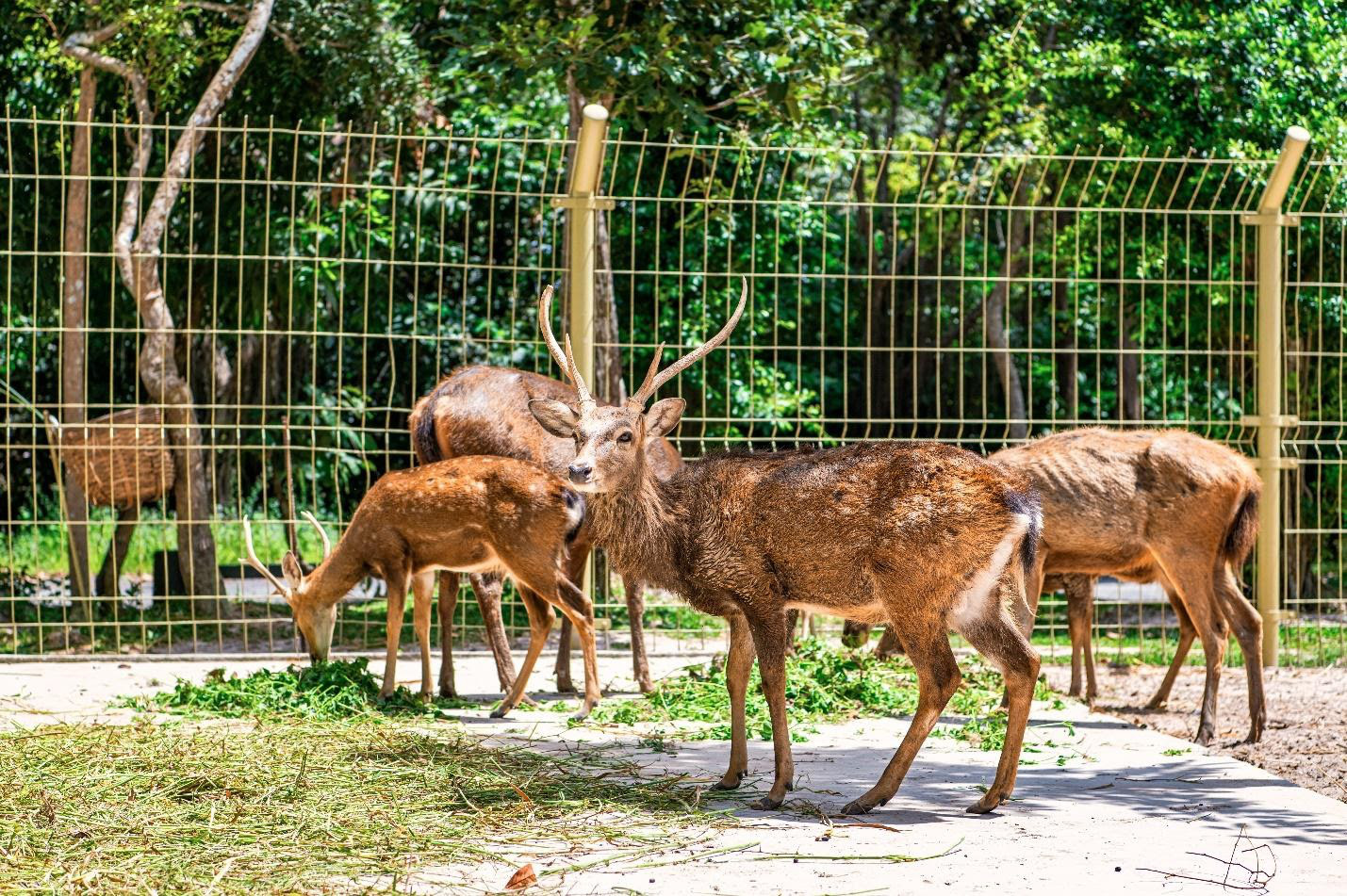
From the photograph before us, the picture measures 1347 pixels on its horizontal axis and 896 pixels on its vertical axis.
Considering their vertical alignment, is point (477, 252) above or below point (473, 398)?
above

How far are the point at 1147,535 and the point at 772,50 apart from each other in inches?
192

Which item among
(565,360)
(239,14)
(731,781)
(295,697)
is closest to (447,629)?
(295,697)

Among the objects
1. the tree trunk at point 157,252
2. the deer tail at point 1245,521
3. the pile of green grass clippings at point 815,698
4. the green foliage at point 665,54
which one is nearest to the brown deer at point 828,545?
the pile of green grass clippings at point 815,698

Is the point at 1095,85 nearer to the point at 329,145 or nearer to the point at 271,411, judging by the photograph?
the point at 329,145

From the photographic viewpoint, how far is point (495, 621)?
8.46 m

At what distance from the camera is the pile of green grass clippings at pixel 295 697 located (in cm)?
745

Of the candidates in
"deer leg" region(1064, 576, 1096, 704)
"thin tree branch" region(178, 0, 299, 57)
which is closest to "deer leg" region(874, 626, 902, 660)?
"deer leg" region(1064, 576, 1096, 704)

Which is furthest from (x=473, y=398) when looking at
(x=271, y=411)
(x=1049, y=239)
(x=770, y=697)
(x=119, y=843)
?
(x=1049, y=239)

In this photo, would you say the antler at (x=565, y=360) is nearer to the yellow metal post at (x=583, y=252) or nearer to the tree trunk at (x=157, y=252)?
the yellow metal post at (x=583, y=252)

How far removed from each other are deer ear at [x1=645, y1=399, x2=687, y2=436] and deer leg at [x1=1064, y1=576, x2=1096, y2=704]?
3120 mm

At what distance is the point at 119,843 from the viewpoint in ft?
16.5

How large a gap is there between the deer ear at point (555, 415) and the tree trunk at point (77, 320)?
4.82 meters

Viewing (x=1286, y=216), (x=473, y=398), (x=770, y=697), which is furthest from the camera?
(x=1286, y=216)

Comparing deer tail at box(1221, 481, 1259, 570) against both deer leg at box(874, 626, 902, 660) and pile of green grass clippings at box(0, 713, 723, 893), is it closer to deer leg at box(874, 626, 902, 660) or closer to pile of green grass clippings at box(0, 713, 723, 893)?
deer leg at box(874, 626, 902, 660)
